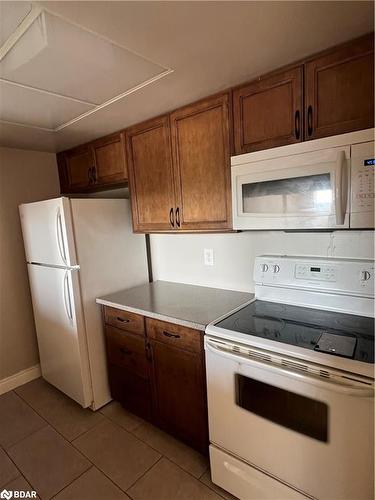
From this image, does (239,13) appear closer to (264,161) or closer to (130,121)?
(264,161)

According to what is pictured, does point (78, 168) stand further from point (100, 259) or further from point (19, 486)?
point (19, 486)

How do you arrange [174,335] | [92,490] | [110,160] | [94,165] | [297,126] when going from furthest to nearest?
[94,165], [110,160], [174,335], [92,490], [297,126]

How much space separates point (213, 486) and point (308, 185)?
5.64 feet

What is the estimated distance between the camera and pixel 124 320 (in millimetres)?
2076

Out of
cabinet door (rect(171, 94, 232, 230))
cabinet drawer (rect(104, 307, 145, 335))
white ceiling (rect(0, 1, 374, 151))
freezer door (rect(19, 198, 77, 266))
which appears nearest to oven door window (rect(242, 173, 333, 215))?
cabinet door (rect(171, 94, 232, 230))

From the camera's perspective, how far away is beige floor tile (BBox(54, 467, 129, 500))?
1595mm

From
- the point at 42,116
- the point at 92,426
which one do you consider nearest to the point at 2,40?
the point at 42,116

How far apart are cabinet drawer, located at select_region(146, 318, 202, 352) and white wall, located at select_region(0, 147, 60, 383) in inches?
60.8

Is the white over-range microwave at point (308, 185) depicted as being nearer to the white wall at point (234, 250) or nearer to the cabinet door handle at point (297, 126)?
the cabinet door handle at point (297, 126)

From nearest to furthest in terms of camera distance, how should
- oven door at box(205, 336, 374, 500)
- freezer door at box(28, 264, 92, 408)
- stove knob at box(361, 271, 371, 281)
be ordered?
oven door at box(205, 336, 374, 500), stove knob at box(361, 271, 371, 281), freezer door at box(28, 264, 92, 408)

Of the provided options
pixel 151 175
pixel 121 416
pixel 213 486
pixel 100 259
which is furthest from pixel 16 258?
pixel 213 486

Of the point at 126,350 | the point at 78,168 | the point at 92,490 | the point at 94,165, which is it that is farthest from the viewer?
the point at 78,168

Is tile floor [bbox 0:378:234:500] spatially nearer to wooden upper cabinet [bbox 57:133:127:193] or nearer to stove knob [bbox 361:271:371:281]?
stove knob [bbox 361:271:371:281]

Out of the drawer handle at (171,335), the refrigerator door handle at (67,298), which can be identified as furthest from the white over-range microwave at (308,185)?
the refrigerator door handle at (67,298)
